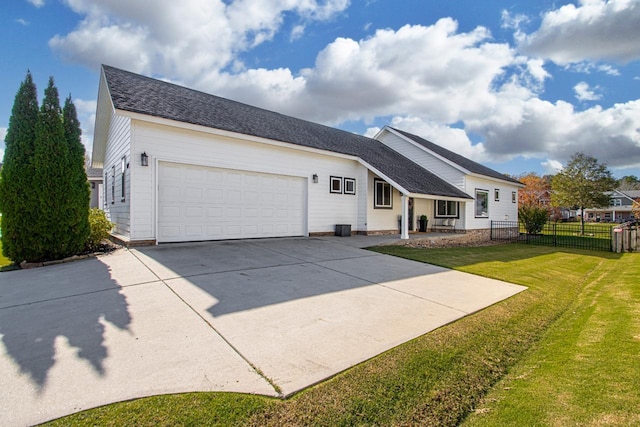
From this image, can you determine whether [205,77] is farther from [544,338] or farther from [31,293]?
[544,338]

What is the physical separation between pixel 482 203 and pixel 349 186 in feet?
32.4

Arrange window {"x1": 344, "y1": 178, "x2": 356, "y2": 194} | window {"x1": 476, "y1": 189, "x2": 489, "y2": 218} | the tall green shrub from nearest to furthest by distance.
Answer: window {"x1": 344, "y1": 178, "x2": 356, "y2": 194}, window {"x1": 476, "y1": 189, "x2": 489, "y2": 218}, the tall green shrub

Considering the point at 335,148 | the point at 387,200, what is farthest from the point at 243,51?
the point at 387,200

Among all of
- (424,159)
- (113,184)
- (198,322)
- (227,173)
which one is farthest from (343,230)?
(198,322)

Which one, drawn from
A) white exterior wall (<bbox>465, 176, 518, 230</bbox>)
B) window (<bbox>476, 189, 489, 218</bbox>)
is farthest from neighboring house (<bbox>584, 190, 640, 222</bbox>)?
window (<bbox>476, 189, 489, 218</bbox>)

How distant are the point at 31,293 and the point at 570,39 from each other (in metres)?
17.9

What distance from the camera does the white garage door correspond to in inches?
364

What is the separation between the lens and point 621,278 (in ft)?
23.0

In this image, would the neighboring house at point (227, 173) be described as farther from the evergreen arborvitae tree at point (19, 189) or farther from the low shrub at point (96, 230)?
the evergreen arborvitae tree at point (19, 189)

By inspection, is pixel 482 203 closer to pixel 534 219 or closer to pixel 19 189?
pixel 534 219

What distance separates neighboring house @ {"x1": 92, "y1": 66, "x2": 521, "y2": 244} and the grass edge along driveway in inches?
311

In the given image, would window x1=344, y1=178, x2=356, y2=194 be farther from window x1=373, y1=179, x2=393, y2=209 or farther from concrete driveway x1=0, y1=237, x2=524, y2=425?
concrete driveway x1=0, y1=237, x2=524, y2=425

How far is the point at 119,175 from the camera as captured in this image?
34.6ft

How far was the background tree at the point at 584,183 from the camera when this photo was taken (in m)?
24.2
